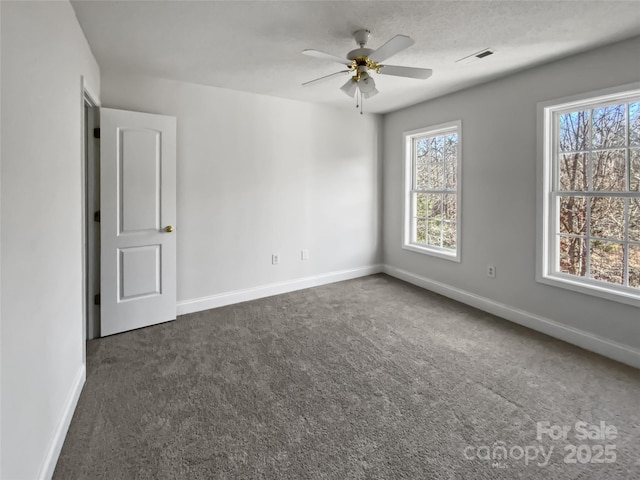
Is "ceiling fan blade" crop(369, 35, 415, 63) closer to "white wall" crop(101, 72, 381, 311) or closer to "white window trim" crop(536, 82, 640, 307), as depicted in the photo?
"white window trim" crop(536, 82, 640, 307)

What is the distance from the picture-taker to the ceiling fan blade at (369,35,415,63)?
1.97 meters

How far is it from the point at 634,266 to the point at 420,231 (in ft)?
7.71

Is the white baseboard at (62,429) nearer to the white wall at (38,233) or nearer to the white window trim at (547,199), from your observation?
the white wall at (38,233)

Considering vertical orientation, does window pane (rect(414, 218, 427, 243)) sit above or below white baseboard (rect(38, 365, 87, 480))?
above

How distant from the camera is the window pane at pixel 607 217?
8.96 ft

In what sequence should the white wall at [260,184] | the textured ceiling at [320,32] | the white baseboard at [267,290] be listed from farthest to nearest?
the white baseboard at [267,290], the white wall at [260,184], the textured ceiling at [320,32]

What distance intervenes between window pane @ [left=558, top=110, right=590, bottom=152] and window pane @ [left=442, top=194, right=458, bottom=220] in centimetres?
131

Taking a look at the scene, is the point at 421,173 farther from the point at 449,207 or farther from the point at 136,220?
the point at 136,220

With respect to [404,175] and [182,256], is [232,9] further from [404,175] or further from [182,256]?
[404,175]

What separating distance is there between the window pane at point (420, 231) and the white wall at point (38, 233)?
3.93m

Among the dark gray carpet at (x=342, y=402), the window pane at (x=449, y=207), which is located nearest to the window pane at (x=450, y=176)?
the window pane at (x=449, y=207)

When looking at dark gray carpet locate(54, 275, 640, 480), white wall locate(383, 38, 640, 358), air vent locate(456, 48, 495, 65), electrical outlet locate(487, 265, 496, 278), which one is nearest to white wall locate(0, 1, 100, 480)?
dark gray carpet locate(54, 275, 640, 480)

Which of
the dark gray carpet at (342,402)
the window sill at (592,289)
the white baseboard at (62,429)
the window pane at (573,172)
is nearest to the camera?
the white baseboard at (62,429)

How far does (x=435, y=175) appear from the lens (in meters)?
4.43
